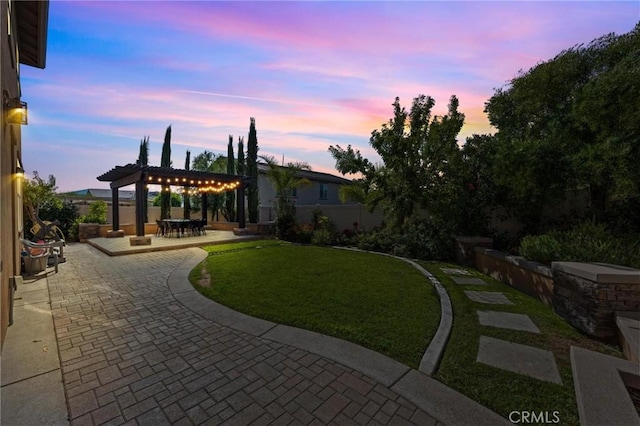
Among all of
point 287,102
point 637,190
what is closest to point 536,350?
point 637,190

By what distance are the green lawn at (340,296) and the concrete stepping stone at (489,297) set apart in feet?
2.53

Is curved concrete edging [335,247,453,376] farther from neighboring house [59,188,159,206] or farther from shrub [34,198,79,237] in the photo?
neighboring house [59,188,159,206]

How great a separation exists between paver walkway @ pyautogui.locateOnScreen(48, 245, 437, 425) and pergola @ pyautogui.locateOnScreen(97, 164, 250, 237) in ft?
24.0

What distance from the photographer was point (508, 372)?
111 inches

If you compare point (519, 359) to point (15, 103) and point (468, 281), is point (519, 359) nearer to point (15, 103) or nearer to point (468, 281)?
point (468, 281)

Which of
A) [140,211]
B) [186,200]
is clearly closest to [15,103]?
[140,211]

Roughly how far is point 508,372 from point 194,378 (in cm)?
323

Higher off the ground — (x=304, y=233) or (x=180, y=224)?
(x=180, y=224)

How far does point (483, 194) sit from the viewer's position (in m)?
8.55

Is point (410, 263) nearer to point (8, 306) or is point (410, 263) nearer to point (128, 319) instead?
point (128, 319)

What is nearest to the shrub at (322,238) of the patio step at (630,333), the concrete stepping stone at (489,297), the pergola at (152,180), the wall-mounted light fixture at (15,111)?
the pergola at (152,180)

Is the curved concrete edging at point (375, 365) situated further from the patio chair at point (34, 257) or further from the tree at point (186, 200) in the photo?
the tree at point (186, 200)

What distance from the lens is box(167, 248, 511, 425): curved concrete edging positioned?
88.4 inches

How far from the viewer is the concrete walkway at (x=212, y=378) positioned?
2221mm
